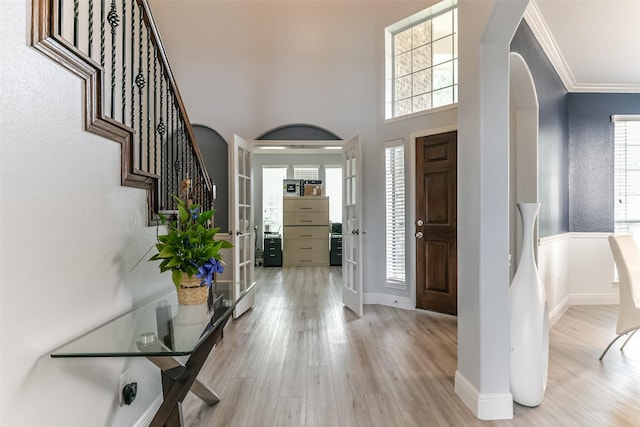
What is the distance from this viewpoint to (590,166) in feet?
14.1

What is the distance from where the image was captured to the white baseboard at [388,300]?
13.6ft

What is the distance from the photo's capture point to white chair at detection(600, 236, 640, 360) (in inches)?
101

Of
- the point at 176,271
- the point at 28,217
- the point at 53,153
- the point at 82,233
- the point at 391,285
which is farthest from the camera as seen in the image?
the point at 391,285

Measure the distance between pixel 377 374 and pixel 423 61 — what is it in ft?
11.5

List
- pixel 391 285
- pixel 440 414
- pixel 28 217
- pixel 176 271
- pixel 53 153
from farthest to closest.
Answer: pixel 391 285 → pixel 440 414 → pixel 176 271 → pixel 53 153 → pixel 28 217

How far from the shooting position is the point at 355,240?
13.1 feet

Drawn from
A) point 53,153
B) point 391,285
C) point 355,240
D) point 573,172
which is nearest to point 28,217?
point 53,153

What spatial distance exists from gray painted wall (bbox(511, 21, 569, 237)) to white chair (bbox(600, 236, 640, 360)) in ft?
2.34

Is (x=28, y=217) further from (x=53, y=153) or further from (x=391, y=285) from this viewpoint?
(x=391, y=285)

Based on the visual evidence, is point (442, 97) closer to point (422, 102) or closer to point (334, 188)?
point (422, 102)

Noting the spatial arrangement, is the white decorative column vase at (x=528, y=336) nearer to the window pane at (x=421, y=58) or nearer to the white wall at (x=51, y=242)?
the white wall at (x=51, y=242)

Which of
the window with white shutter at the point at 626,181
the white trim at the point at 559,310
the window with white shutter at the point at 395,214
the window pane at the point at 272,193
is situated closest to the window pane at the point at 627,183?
the window with white shutter at the point at 626,181

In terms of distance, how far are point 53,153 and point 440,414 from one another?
2229 millimetres

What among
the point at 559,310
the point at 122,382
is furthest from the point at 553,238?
the point at 122,382
